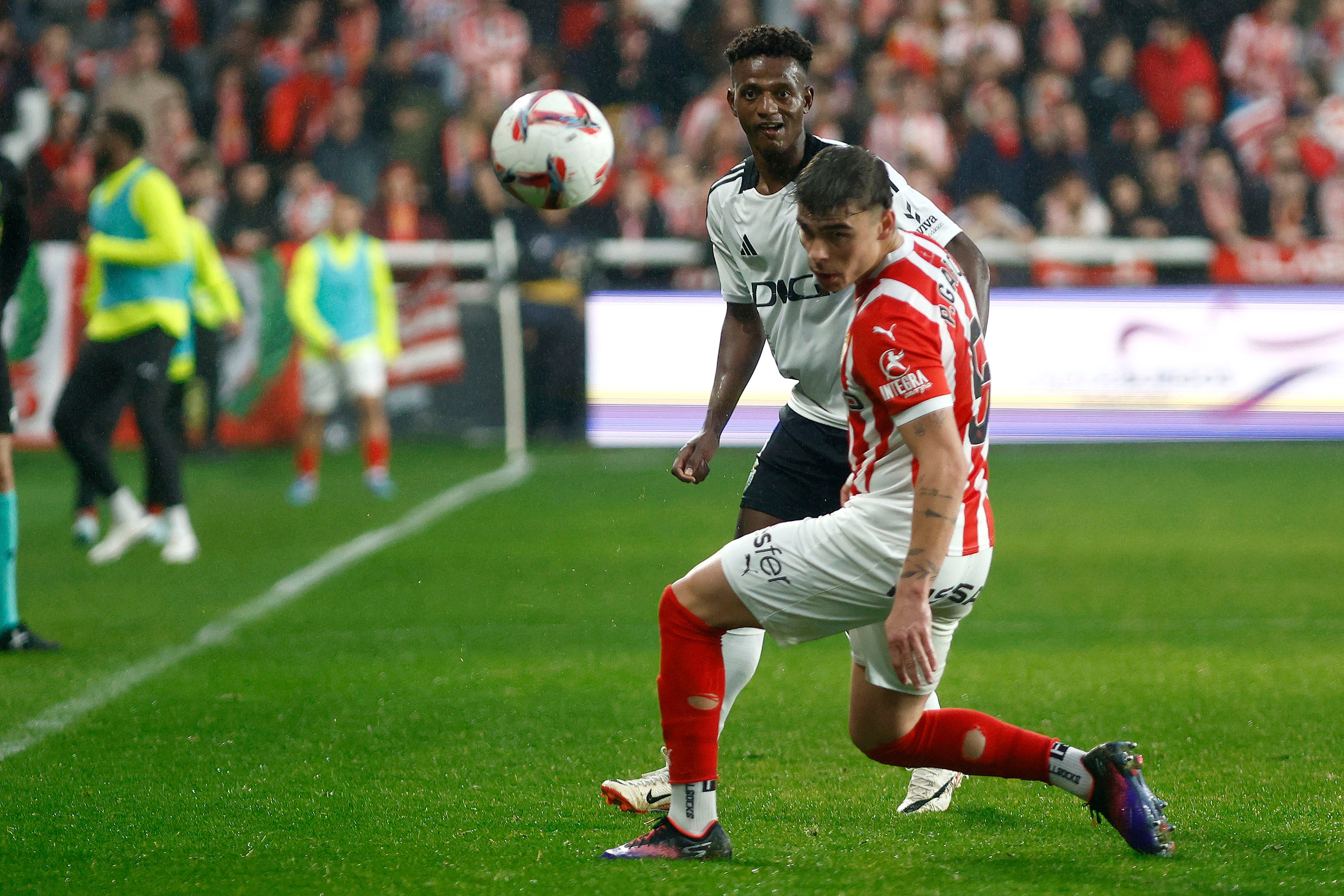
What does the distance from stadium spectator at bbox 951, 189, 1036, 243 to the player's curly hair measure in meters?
11.1

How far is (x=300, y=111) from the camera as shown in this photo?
1689cm

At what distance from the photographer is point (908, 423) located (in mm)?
3422

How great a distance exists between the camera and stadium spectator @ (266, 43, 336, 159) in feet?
55.0

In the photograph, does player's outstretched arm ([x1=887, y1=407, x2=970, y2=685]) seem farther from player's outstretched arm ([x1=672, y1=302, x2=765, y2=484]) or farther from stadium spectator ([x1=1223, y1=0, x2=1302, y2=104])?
stadium spectator ([x1=1223, y1=0, x2=1302, y2=104])

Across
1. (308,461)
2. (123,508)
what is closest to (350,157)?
(308,461)

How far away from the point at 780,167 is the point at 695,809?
69.8 inches

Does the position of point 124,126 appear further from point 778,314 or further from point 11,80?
point 11,80

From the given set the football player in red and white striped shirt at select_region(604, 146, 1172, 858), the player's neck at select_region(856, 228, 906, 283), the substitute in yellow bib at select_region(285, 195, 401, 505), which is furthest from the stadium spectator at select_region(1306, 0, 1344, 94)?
the player's neck at select_region(856, 228, 906, 283)

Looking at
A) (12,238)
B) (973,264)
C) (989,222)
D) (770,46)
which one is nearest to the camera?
(973,264)

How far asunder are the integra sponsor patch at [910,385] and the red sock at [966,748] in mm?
906

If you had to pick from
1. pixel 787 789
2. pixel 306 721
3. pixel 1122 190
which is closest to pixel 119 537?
pixel 306 721

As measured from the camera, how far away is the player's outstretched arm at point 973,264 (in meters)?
4.16

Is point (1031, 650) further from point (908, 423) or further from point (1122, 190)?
point (1122, 190)

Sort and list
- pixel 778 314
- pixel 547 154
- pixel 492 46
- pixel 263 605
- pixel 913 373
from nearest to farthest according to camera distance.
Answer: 1. pixel 913 373
2. pixel 778 314
3. pixel 547 154
4. pixel 263 605
5. pixel 492 46
